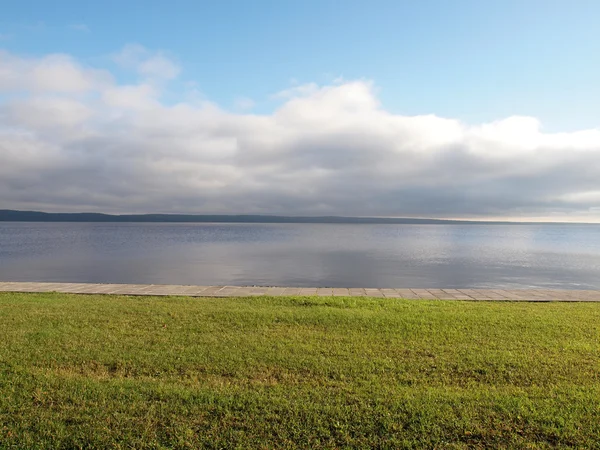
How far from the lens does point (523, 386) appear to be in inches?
191

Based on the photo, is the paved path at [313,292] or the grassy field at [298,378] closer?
the grassy field at [298,378]

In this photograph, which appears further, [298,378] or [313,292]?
[313,292]

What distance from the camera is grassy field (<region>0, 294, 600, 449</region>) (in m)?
3.77

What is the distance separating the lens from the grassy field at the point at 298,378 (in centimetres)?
377

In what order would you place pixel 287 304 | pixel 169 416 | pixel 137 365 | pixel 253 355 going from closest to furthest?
pixel 169 416
pixel 137 365
pixel 253 355
pixel 287 304

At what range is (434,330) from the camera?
7160 mm

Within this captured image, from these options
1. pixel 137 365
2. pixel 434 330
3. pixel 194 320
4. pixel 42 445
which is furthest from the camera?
pixel 194 320

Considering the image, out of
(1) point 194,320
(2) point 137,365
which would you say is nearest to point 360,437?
(2) point 137,365

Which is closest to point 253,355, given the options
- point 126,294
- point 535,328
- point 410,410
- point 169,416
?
point 169,416

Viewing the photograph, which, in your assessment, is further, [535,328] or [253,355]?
[535,328]

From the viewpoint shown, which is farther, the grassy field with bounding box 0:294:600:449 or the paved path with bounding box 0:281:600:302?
the paved path with bounding box 0:281:600:302

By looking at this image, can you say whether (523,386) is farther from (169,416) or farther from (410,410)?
(169,416)

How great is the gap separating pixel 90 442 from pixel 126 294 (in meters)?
7.68

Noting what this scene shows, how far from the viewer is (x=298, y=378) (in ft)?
16.4
